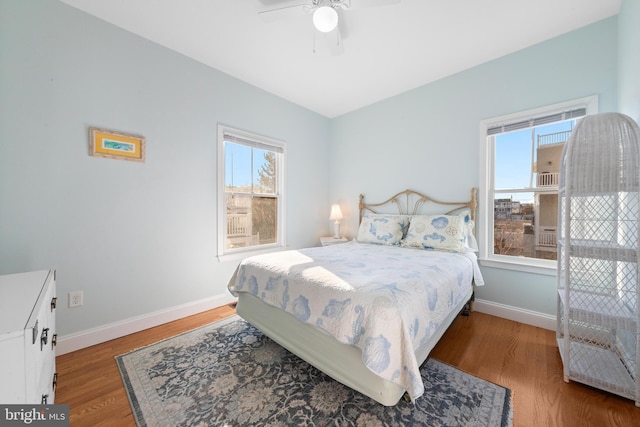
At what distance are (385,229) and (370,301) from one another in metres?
1.86

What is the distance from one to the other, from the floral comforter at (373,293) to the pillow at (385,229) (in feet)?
1.99

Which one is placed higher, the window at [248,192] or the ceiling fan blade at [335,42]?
the ceiling fan blade at [335,42]

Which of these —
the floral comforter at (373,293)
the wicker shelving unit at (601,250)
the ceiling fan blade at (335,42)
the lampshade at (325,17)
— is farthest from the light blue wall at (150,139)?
the lampshade at (325,17)

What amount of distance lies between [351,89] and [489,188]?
2.08 meters

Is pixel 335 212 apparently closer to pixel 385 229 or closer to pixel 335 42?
pixel 385 229

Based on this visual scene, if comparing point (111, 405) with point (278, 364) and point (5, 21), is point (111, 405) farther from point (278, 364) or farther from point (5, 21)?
point (5, 21)

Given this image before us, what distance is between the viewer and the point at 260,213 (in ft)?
10.8

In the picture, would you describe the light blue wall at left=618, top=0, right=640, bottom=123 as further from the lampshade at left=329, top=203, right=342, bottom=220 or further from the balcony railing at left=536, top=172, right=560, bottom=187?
the lampshade at left=329, top=203, right=342, bottom=220

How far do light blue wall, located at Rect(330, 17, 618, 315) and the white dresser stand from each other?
11.0 ft

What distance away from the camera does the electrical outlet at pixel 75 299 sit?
6.30ft

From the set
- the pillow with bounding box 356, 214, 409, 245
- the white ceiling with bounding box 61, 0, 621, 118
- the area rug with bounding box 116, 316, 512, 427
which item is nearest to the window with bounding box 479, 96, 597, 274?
the white ceiling with bounding box 61, 0, 621, 118

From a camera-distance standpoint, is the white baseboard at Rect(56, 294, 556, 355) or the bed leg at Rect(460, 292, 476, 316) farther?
the bed leg at Rect(460, 292, 476, 316)

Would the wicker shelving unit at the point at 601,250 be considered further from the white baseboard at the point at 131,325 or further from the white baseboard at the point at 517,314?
the white baseboard at the point at 131,325

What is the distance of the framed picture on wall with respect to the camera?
2.00m
